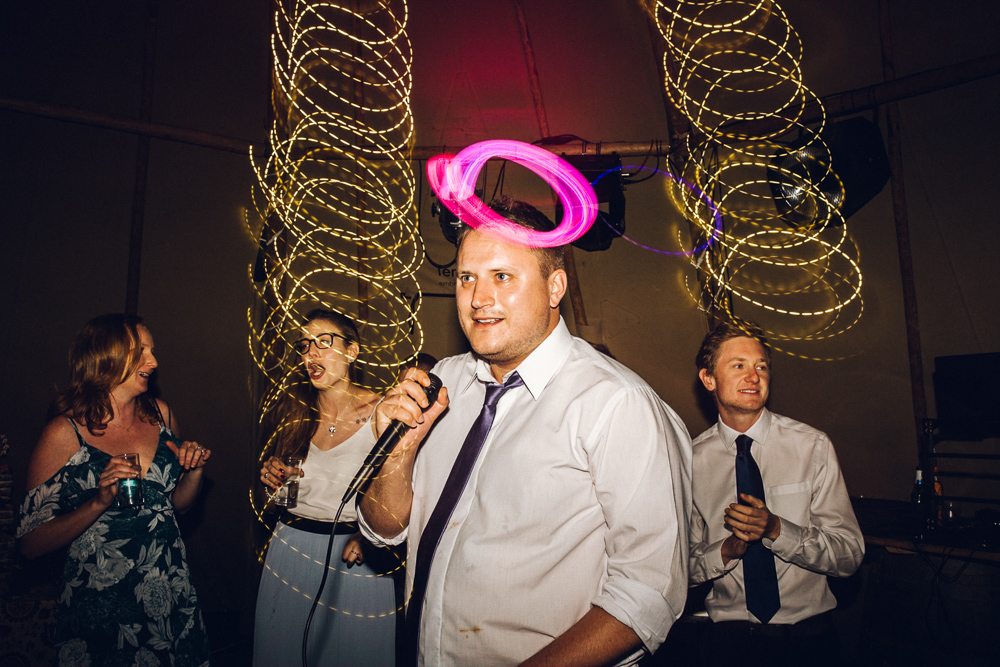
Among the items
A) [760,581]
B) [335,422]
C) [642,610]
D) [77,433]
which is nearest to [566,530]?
[642,610]

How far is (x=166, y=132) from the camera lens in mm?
4746

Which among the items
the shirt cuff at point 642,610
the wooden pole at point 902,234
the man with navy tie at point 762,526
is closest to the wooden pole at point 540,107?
the wooden pole at point 902,234

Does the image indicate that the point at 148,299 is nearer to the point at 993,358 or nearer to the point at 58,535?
the point at 58,535

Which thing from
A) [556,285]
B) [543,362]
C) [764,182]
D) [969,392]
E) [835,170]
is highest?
[764,182]

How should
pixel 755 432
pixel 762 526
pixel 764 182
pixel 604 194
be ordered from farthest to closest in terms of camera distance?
1. pixel 604 194
2. pixel 764 182
3. pixel 755 432
4. pixel 762 526

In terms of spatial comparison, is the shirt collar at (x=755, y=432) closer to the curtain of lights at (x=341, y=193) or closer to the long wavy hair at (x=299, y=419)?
the long wavy hair at (x=299, y=419)

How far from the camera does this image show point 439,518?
1480mm

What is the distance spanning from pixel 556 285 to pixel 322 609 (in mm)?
1963

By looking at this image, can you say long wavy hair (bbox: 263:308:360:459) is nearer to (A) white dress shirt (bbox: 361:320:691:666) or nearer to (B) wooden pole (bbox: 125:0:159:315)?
(A) white dress shirt (bbox: 361:320:691:666)

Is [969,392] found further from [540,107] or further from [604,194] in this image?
[540,107]

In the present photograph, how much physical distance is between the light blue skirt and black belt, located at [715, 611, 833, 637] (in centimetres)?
153

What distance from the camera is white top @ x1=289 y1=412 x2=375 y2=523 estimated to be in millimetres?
2549

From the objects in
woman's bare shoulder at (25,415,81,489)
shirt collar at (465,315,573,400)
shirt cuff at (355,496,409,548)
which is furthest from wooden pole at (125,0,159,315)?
shirt collar at (465,315,573,400)

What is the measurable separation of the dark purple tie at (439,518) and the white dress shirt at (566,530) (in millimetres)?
23
